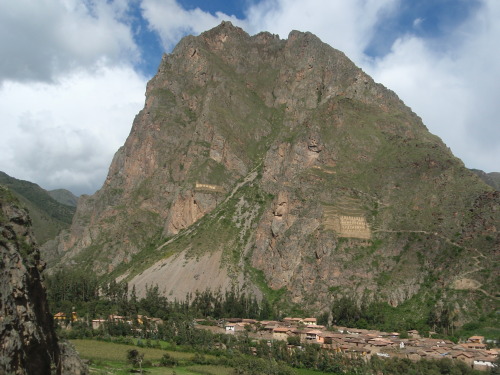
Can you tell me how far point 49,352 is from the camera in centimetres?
4531

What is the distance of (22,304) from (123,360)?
59.8 metres

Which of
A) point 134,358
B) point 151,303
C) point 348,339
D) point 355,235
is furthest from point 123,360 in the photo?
point 355,235

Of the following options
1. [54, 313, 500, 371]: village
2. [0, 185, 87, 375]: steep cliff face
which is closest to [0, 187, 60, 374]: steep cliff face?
[0, 185, 87, 375]: steep cliff face

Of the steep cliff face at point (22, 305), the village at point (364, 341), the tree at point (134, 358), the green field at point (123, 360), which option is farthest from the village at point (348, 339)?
the steep cliff face at point (22, 305)

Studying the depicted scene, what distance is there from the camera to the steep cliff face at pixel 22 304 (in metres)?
37.2

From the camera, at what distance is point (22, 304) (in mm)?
40281

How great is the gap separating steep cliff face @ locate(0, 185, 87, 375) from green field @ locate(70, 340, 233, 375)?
119 feet

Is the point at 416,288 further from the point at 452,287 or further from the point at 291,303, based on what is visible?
the point at 291,303

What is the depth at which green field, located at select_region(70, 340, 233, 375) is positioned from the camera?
87.4m

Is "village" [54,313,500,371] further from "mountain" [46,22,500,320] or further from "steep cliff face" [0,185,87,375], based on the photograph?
"steep cliff face" [0,185,87,375]

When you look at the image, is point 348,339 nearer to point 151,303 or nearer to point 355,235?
point 355,235

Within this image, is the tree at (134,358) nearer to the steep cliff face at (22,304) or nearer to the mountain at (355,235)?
the steep cliff face at (22,304)

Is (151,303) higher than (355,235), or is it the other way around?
(355,235)

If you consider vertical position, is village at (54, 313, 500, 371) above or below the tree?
above
